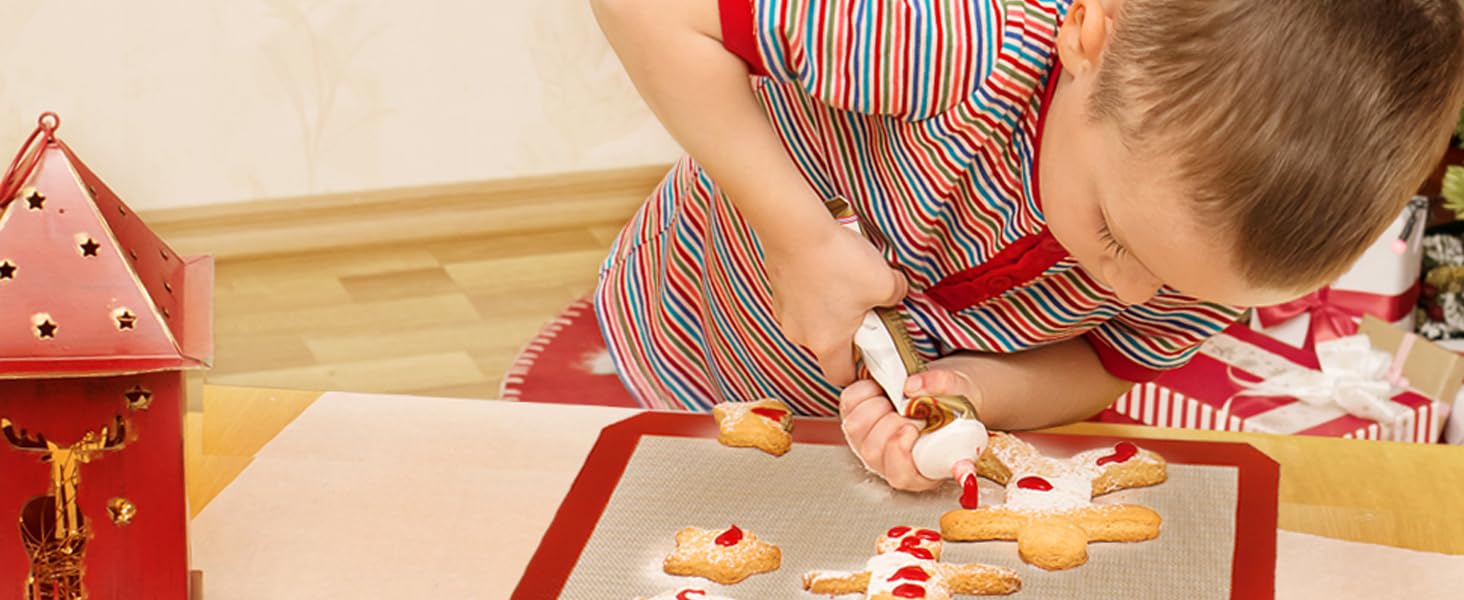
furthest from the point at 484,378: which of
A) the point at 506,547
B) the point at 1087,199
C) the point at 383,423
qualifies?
the point at 1087,199

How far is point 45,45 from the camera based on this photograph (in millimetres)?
2148

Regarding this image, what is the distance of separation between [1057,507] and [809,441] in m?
0.15

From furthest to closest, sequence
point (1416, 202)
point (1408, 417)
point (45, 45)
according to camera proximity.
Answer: point (45, 45)
point (1416, 202)
point (1408, 417)

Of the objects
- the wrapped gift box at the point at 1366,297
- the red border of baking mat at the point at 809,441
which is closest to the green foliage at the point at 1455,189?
the wrapped gift box at the point at 1366,297

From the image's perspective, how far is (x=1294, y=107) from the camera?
0.59 metres

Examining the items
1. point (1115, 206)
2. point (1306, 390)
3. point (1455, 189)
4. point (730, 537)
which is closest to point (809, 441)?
point (730, 537)

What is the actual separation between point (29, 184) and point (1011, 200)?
1.64 feet

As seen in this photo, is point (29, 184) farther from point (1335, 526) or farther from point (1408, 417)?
point (1408, 417)

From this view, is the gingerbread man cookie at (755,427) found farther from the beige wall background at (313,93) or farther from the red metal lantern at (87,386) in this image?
the beige wall background at (313,93)

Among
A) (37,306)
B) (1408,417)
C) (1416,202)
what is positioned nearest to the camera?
(37,306)

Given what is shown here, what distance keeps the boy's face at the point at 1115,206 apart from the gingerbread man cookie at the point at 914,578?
16 centimetres

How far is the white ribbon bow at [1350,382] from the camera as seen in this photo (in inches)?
59.7

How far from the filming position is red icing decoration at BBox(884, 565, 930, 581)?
67 centimetres

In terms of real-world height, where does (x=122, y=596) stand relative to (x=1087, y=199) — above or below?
below
